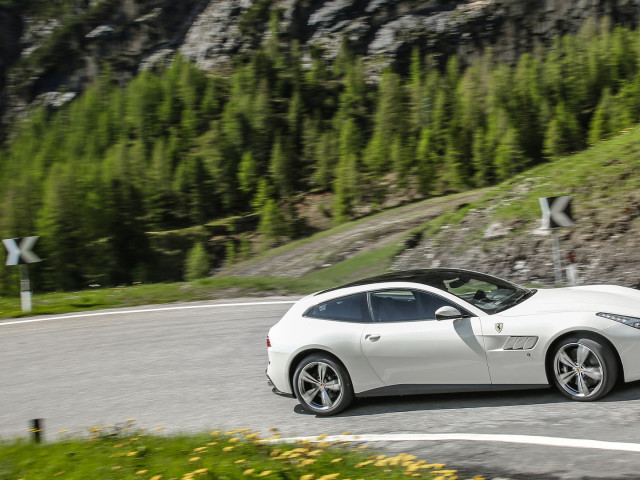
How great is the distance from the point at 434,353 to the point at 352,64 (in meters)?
104

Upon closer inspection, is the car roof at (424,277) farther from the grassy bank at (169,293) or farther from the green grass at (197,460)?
the grassy bank at (169,293)

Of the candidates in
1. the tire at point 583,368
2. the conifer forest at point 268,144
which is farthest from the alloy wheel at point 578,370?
the conifer forest at point 268,144

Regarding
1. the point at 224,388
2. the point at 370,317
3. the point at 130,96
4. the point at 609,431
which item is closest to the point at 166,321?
the point at 224,388

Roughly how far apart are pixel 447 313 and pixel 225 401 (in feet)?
9.56

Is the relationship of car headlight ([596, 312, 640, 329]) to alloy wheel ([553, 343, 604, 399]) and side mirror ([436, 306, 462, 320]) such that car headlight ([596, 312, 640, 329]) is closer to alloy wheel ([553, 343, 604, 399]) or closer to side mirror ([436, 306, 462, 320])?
alloy wheel ([553, 343, 604, 399])

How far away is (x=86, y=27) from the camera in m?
126

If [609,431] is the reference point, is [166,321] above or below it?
above

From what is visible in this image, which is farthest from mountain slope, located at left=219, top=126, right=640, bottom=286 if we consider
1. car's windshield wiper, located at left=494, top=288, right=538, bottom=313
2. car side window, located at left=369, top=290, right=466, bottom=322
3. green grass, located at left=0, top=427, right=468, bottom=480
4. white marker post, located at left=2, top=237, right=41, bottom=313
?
green grass, located at left=0, top=427, right=468, bottom=480

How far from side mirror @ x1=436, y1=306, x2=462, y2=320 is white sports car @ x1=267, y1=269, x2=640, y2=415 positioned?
10mm

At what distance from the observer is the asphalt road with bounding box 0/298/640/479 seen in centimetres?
541

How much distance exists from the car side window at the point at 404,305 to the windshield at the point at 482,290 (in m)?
0.20

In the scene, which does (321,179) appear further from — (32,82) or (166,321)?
(166,321)

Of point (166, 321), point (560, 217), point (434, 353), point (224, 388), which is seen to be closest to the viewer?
point (434, 353)

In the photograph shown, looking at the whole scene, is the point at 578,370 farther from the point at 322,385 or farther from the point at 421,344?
the point at 322,385
